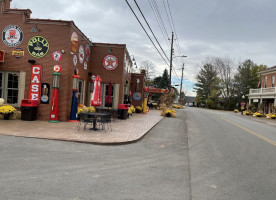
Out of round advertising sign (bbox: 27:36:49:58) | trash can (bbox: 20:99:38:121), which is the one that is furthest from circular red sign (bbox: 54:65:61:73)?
trash can (bbox: 20:99:38:121)

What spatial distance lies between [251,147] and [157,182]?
5716 mm

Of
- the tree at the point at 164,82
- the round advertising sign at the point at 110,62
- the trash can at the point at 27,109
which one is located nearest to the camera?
the trash can at the point at 27,109

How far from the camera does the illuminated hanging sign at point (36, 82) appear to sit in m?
12.0

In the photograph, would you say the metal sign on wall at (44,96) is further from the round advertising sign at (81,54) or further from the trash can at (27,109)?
the round advertising sign at (81,54)

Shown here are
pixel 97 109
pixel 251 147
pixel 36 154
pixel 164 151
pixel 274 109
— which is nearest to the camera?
pixel 36 154

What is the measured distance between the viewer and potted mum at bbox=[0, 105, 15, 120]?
36.5 ft

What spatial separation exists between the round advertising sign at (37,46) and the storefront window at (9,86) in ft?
4.81

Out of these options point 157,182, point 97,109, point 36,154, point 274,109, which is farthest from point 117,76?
point 274,109

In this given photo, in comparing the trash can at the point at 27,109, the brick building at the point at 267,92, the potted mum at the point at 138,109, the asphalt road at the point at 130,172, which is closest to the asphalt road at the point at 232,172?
the asphalt road at the point at 130,172

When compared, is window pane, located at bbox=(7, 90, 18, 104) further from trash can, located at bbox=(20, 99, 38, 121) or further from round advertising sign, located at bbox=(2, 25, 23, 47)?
round advertising sign, located at bbox=(2, 25, 23, 47)

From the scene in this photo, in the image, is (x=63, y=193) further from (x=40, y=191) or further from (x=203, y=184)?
(x=203, y=184)

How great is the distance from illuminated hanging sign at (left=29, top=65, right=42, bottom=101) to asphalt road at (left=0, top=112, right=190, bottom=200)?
15.3 feet

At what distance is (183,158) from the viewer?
688 cm

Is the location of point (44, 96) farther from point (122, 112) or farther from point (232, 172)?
point (232, 172)
